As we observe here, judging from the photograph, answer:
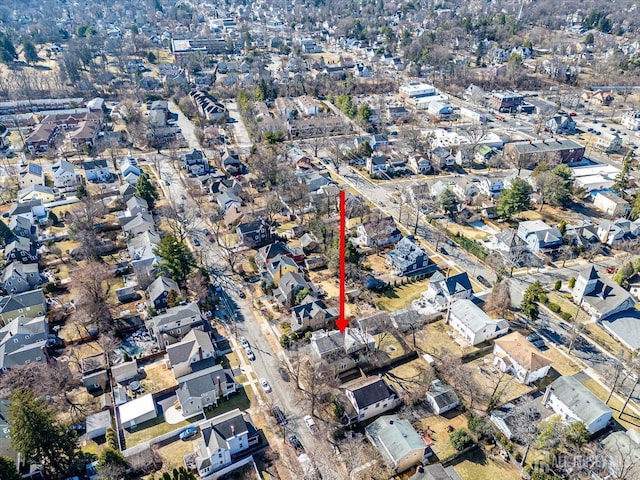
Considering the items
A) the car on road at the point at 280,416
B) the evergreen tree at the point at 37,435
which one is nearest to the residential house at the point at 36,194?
the evergreen tree at the point at 37,435

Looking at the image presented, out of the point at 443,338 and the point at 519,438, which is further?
the point at 443,338

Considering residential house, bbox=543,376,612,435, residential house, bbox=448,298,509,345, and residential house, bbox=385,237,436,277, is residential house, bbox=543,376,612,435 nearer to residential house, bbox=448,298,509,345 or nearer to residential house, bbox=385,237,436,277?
residential house, bbox=448,298,509,345

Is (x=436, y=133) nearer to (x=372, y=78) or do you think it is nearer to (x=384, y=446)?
(x=372, y=78)

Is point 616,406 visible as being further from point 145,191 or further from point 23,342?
point 145,191

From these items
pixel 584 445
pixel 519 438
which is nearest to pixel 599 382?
pixel 584 445

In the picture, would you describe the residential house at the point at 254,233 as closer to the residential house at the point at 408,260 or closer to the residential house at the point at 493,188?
the residential house at the point at 408,260

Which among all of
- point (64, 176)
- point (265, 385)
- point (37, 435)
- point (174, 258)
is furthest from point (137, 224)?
point (37, 435)
